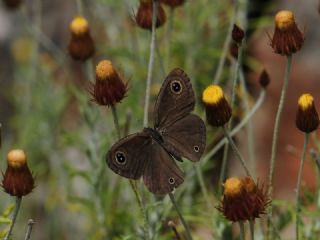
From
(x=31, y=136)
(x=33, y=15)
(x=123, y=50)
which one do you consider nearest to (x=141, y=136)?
(x=123, y=50)

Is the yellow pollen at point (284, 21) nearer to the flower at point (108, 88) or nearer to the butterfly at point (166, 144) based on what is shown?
the butterfly at point (166, 144)

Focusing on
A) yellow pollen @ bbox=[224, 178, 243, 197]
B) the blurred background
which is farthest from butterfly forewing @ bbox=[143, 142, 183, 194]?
the blurred background

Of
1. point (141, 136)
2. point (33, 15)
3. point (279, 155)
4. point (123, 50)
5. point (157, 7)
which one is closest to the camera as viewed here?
point (141, 136)

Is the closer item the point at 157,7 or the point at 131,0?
the point at 157,7

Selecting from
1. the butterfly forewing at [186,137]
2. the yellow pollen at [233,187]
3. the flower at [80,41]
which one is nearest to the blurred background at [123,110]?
the flower at [80,41]

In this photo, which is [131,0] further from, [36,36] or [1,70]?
[1,70]

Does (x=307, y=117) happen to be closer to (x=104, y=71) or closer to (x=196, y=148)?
(x=196, y=148)

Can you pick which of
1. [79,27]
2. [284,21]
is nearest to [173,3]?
[79,27]
